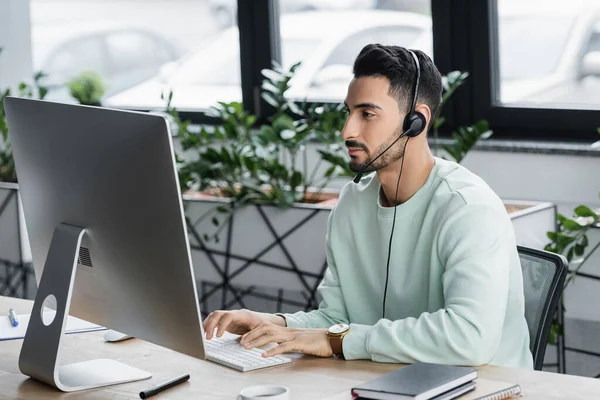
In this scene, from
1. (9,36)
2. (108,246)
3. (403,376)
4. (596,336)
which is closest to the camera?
(403,376)

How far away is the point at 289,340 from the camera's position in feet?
6.13

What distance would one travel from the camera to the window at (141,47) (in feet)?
14.4

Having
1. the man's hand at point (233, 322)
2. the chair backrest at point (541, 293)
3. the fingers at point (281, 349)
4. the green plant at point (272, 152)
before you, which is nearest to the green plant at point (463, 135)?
the green plant at point (272, 152)

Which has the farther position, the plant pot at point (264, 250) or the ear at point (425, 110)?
the plant pot at point (264, 250)

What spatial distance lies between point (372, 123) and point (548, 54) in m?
1.64

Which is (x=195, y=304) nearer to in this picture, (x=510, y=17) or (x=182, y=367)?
(x=182, y=367)

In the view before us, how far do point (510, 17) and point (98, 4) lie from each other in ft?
6.88

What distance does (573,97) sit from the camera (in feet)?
11.1

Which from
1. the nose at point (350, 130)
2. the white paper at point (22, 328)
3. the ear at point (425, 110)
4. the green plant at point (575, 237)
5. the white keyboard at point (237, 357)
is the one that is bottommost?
the green plant at point (575, 237)

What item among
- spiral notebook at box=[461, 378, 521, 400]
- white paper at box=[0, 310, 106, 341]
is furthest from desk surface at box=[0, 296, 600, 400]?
white paper at box=[0, 310, 106, 341]

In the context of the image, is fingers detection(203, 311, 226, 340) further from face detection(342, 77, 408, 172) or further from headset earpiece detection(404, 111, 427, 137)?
headset earpiece detection(404, 111, 427, 137)

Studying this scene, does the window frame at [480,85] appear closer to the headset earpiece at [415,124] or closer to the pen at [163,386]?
the headset earpiece at [415,124]

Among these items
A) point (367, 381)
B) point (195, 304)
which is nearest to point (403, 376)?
point (367, 381)

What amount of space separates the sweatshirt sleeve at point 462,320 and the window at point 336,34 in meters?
1.94
